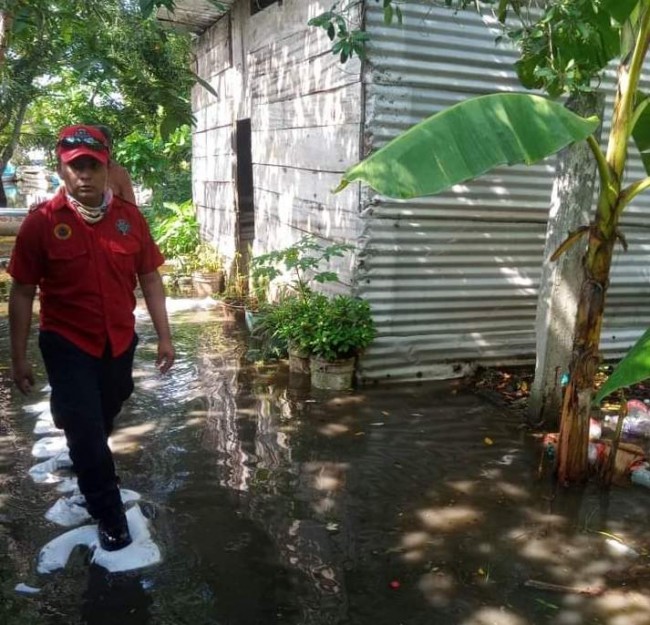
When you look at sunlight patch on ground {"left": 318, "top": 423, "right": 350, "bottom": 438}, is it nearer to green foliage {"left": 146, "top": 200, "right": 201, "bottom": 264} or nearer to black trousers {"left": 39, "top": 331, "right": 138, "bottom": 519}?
black trousers {"left": 39, "top": 331, "right": 138, "bottom": 519}

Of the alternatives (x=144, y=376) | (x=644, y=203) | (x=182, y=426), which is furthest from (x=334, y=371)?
(x=644, y=203)

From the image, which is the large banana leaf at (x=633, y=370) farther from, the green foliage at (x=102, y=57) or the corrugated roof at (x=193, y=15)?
the corrugated roof at (x=193, y=15)

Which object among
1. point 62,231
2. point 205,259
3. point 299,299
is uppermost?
point 62,231

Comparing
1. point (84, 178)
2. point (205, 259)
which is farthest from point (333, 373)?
point (205, 259)

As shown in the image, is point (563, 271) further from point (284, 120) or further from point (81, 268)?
point (284, 120)

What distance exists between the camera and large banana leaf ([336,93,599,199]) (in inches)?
99.0

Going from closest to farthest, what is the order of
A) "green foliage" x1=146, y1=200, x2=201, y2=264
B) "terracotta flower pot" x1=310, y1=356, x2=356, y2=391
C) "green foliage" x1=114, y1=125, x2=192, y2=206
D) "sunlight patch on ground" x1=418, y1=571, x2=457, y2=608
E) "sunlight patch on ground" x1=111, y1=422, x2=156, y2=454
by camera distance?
"sunlight patch on ground" x1=418, y1=571, x2=457, y2=608 → "sunlight patch on ground" x1=111, y1=422, x2=156, y2=454 → "terracotta flower pot" x1=310, y1=356, x2=356, y2=391 → "green foliage" x1=146, y1=200, x2=201, y2=264 → "green foliage" x1=114, y1=125, x2=192, y2=206

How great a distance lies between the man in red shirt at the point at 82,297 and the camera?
2.81m

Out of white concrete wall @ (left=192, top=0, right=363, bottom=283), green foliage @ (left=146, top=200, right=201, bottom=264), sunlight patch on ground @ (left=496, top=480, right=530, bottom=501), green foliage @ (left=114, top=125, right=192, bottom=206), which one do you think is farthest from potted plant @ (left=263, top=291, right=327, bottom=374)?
green foliage @ (left=114, top=125, right=192, bottom=206)

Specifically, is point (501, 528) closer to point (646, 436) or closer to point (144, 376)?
point (646, 436)

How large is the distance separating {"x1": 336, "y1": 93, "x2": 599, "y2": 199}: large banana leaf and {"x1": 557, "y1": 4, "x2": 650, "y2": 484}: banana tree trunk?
2.21 feet

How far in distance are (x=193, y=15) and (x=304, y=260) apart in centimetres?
518

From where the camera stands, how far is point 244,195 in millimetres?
9008

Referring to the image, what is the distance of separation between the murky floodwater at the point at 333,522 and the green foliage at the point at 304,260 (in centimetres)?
104
